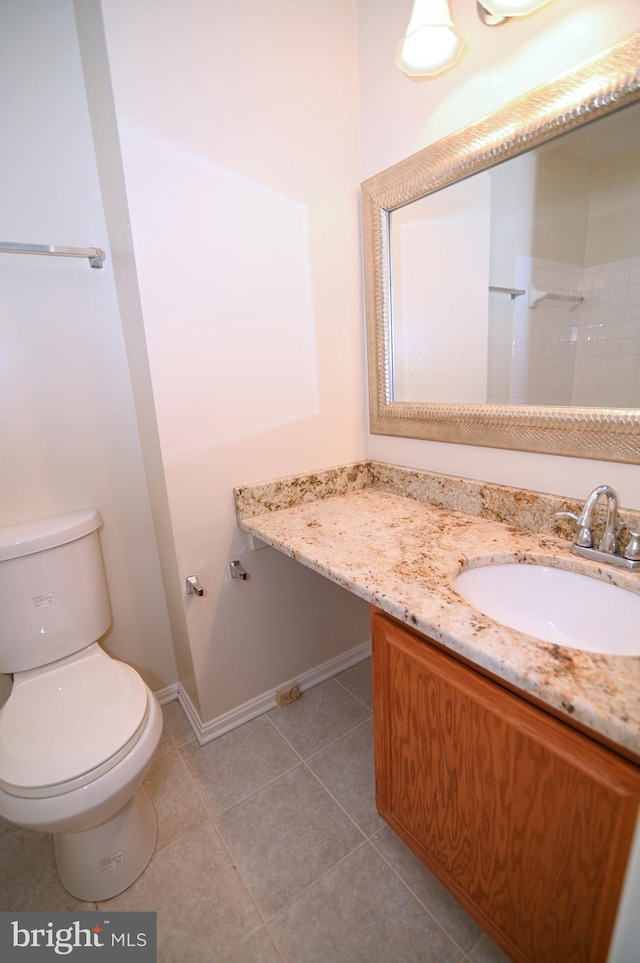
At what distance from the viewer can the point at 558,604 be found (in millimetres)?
954

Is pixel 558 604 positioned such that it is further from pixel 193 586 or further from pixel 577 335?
pixel 193 586

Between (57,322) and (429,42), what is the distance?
4.05ft

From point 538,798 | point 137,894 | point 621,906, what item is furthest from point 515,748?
point 137,894

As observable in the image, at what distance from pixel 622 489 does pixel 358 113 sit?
4.74ft

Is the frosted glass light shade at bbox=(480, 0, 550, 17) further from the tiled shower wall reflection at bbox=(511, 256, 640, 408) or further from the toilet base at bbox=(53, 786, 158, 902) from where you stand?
the toilet base at bbox=(53, 786, 158, 902)

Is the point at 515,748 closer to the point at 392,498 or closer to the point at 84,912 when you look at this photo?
the point at 392,498

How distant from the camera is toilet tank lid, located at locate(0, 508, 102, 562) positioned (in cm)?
117

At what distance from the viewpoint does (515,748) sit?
0.69m

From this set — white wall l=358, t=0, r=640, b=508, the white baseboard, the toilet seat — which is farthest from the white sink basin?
the white baseboard

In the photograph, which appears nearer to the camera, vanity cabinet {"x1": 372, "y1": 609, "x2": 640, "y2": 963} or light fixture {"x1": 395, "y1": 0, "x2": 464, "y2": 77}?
vanity cabinet {"x1": 372, "y1": 609, "x2": 640, "y2": 963}

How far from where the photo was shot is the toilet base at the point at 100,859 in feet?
3.46

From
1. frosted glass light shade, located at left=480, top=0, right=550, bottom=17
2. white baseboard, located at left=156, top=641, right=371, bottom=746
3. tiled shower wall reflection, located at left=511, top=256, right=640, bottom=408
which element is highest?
frosted glass light shade, located at left=480, top=0, right=550, bottom=17

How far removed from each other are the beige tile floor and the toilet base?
0.10 ft

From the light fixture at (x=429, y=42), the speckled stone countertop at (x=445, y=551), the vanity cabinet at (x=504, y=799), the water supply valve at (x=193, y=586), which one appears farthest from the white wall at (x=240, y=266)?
the vanity cabinet at (x=504, y=799)
